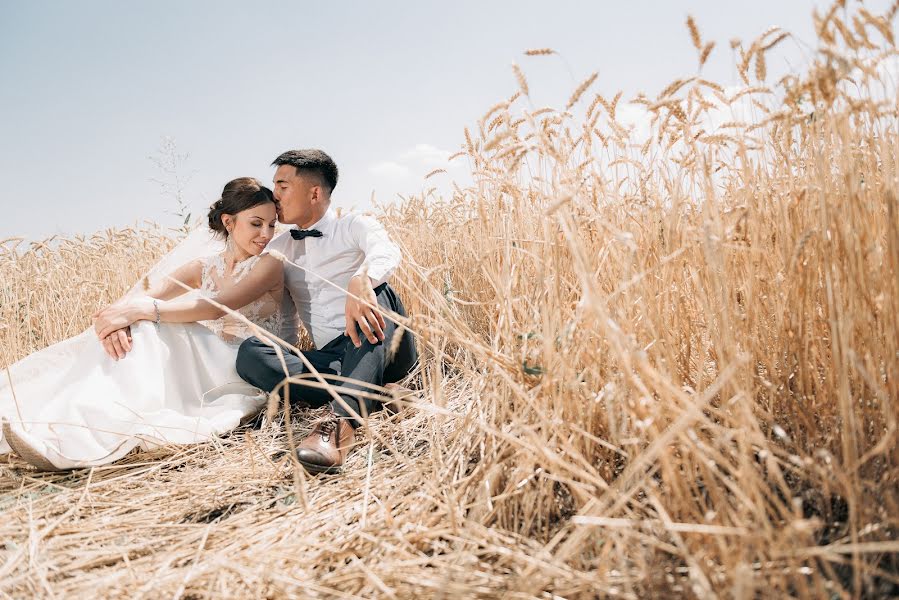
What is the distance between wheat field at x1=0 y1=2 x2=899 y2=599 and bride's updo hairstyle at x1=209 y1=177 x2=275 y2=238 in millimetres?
1154

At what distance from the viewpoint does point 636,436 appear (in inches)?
42.5

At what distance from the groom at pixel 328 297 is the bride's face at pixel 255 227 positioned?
0.07 m

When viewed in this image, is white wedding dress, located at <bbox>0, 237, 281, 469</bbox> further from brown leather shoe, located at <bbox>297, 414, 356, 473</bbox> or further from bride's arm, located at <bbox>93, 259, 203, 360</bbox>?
brown leather shoe, located at <bbox>297, 414, 356, 473</bbox>

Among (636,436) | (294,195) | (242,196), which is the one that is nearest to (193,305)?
(242,196)

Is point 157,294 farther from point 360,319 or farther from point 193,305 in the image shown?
point 360,319

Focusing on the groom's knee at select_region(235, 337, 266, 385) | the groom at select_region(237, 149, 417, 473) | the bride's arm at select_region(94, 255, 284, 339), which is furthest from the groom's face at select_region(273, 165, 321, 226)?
the groom's knee at select_region(235, 337, 266, 385)

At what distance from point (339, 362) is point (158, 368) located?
0.69 meters

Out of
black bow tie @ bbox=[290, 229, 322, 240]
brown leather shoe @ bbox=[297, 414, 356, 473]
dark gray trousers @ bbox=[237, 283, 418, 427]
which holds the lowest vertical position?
brown leather shoe @ bbox=[297, 414, 356, 473]

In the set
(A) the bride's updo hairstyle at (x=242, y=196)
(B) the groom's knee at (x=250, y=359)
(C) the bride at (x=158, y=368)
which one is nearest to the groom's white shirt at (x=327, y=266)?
(C) the bride at (x=158, y=368)

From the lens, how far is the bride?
6.00 ft

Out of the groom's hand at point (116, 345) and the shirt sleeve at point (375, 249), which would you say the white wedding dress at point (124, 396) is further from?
the shirt sleeve at point (375, 249)

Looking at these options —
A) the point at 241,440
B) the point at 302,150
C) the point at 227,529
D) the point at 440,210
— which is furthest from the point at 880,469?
the point at 440,210

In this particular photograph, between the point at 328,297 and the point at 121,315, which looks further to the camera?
the point at 328,297

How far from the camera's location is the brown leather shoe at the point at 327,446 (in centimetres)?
156
